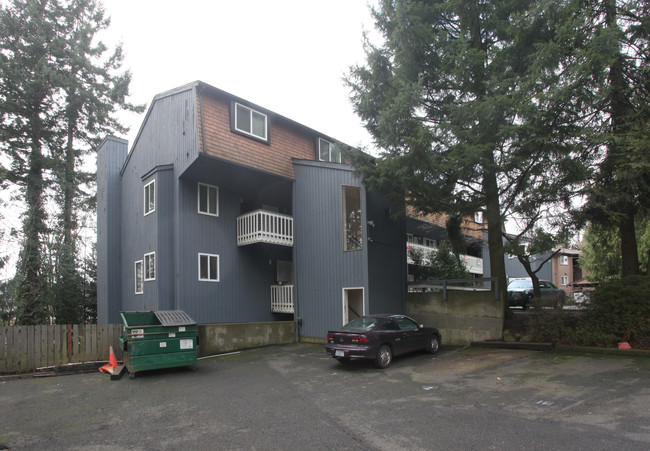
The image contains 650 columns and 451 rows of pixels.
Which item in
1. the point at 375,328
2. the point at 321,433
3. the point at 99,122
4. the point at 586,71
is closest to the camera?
the point at 321,433

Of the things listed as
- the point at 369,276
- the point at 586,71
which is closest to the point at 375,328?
the point at 369,276

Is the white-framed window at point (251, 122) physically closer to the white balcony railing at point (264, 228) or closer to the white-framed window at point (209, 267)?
the white balcony railing at point (264, 228)

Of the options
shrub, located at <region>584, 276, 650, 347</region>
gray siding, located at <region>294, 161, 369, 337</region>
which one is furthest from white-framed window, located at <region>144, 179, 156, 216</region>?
shrub, located at <region>584, 276, 650, 347</region>

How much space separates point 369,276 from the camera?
46.9 ft

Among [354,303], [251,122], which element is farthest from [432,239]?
[251,122]

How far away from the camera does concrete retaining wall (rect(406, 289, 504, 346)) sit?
1310cm

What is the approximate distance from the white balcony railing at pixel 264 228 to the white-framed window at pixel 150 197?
3.32 m

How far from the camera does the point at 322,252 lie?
619 inches

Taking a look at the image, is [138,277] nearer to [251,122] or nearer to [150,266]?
[150,266]

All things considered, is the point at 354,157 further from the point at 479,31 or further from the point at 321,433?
the point at 321,433

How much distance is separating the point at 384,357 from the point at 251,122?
10664mm

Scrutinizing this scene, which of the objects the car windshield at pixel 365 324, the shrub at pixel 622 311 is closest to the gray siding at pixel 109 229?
the car windshield at pixel 365 324

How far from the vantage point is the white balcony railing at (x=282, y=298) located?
17.0 m

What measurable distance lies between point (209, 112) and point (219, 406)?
10.9 metres
